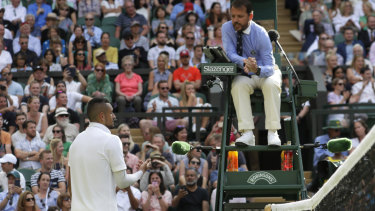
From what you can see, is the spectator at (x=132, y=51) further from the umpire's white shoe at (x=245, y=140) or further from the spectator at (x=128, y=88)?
the umpire's white shoe at (x=245, y=140)

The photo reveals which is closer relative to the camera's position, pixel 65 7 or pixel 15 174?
pixel 15 174

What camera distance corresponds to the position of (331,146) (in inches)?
392

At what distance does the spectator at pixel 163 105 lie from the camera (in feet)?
55.5

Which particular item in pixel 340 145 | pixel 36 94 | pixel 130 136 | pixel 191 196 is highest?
pixel 36 94

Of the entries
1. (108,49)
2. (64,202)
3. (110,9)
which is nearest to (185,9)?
(110,9)

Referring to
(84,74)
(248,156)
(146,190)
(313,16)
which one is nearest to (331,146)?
(146,190)

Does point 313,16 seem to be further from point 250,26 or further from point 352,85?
point 250,26

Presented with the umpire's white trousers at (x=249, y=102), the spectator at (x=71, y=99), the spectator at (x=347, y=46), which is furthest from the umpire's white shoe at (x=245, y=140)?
the spectator at (x=347, y=46)

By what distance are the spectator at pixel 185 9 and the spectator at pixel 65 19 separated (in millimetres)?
2100

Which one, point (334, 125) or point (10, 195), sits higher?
point (334, 125)

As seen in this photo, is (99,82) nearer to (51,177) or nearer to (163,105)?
(163,105)

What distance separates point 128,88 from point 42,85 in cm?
155

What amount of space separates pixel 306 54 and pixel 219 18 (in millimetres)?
1878

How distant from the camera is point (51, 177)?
15.0 metres
